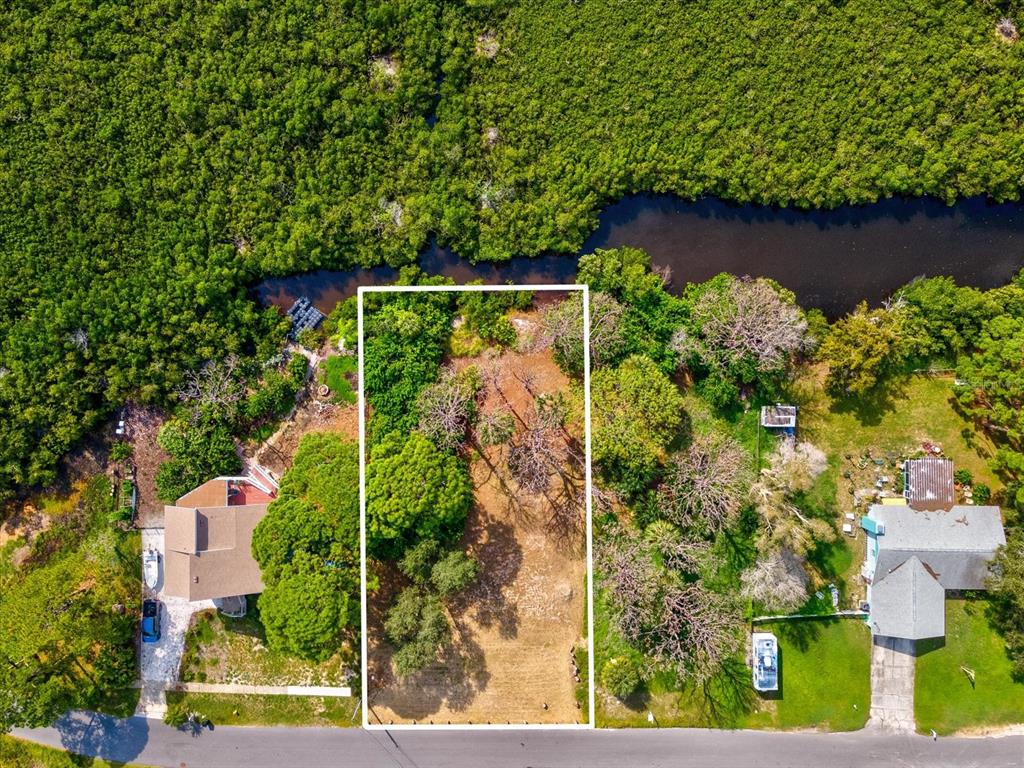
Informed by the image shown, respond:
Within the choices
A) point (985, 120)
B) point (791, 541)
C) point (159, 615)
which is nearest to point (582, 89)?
point (985, 120)

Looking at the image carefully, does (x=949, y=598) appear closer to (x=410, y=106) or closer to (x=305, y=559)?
(x=305, y=559)

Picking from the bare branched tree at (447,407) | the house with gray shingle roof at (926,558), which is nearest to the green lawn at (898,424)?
the house with gray shingle roof at (926,558)

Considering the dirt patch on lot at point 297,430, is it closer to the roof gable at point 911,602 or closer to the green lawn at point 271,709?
the green lawn at point 271,709

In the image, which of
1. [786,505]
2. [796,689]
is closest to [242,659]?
[796,689]

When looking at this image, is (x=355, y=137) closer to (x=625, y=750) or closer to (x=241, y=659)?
(x=241, y=659)

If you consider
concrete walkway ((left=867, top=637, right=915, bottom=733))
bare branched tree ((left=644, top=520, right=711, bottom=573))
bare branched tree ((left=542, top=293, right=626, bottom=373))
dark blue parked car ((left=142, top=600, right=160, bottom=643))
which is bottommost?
concrete walkway ((left=867, top=637, right=915, bottom=733))

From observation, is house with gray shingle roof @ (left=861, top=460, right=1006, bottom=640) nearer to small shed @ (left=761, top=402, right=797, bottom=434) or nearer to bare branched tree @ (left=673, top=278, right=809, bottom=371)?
small shed @ (left=761, top=402, right=797, bottom=434)

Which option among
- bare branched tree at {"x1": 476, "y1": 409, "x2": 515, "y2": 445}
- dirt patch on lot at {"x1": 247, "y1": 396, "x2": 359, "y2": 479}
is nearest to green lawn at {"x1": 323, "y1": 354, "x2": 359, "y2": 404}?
dirt patch on lot at {"x1": 247, "y1": 396, "x2": 359, "y2": 479}
